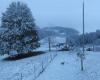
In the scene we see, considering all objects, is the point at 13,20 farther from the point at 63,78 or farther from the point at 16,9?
the point at 63,78

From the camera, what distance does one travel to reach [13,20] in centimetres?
6034

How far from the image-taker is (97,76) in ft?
105

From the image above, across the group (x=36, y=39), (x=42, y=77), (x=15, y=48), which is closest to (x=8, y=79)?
(x=42, y=77)

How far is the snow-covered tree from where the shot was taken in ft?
192

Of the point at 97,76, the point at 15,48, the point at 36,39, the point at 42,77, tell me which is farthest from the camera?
the point at 36,39

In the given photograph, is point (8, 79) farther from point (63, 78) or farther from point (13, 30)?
point (13, 30)

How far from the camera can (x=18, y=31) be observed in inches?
2349

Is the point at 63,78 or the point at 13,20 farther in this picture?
the point at 13,20

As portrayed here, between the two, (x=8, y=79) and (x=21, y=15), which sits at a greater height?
(x=21, y=15)

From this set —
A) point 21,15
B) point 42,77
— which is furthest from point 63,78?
point 21,15

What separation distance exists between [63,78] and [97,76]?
4161 mm

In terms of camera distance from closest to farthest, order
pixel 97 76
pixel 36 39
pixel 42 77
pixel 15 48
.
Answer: pixel 42 77
pixel 97 76
pixel 15 48
pixel 36 39

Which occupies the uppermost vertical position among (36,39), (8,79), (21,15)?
(21,15)

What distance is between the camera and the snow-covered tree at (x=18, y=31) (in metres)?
58.4
